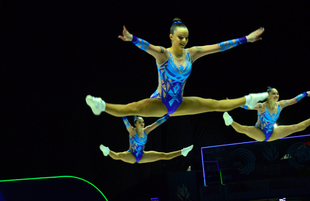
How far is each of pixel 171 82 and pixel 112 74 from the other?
5.25 meters

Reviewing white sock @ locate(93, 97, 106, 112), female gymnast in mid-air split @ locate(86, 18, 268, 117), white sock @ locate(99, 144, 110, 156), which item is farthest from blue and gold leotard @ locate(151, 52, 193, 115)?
white sock @ locate(99, 144, 110, 156)

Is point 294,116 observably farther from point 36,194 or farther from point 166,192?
point 36,194

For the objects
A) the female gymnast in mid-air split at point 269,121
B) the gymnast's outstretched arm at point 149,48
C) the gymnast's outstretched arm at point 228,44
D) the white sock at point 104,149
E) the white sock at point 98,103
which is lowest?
the white sock at point 104,149

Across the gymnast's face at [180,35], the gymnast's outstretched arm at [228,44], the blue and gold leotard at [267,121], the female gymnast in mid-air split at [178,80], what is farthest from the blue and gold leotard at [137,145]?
the gymnast's face at [180,35]

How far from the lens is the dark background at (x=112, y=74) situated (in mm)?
7461

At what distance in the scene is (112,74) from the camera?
9430 millimetres

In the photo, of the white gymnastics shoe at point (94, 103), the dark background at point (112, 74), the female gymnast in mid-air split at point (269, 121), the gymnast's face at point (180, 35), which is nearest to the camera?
the white gymnastics shoe at point (94, 103)

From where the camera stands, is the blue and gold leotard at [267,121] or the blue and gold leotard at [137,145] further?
the blue and gold leotard at [137,145]

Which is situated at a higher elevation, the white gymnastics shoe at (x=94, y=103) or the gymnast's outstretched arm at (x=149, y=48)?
Answer: the gymnast's outstretched arm at (x=149, y=48)

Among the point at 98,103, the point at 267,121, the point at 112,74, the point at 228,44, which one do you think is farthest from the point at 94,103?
the point at 112,74

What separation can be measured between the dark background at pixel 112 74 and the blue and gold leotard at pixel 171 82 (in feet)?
13.8

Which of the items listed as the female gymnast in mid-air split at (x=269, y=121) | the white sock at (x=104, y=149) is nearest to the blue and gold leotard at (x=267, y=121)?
the female gymnast in mid-air split at (x=269, y=121)

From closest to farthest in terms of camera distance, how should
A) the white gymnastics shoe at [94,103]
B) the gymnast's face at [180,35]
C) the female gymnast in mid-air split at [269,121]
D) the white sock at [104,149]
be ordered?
the white gymnastics shoe at [94,103]
the gymnast's face at [180,35]
the female gymnast in mid-air split at [269,121]
the white sock at [104,149]

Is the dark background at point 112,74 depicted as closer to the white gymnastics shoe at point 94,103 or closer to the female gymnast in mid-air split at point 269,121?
the female gymnast in mid-air split at point 269,121
